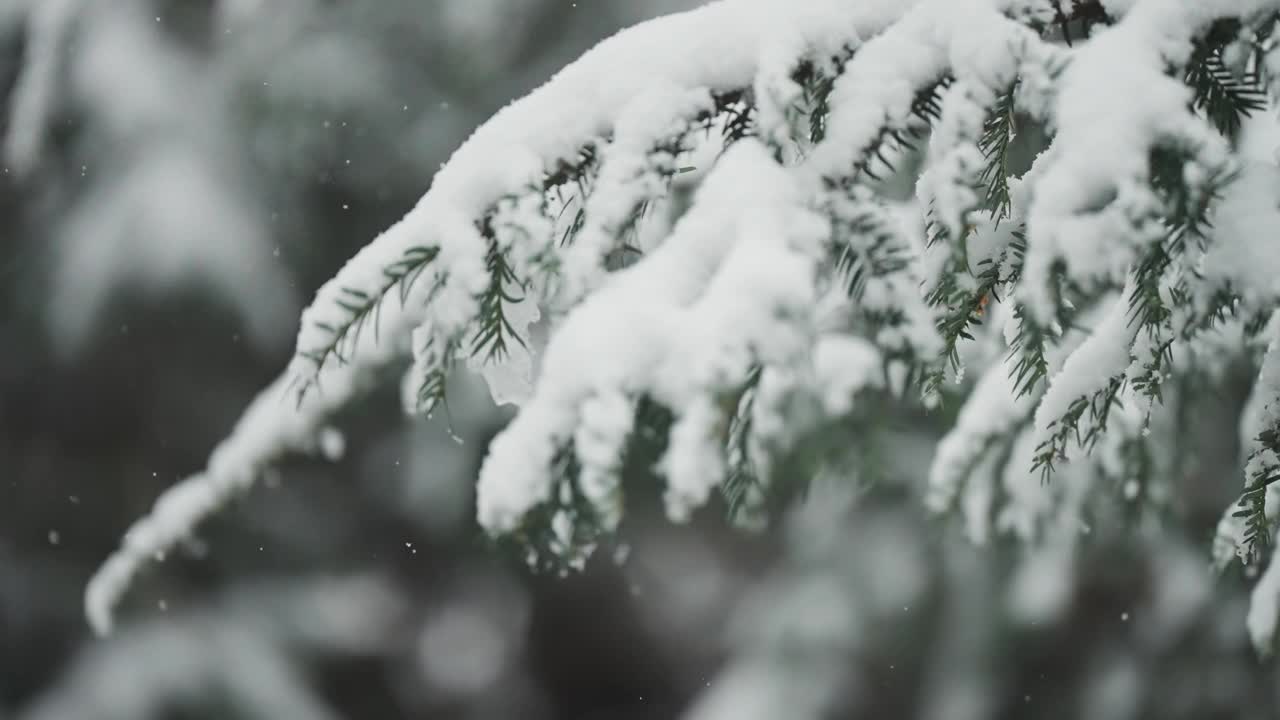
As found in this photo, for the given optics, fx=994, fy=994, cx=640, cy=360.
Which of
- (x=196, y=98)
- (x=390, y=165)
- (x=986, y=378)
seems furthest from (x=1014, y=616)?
(x=196, y=98)

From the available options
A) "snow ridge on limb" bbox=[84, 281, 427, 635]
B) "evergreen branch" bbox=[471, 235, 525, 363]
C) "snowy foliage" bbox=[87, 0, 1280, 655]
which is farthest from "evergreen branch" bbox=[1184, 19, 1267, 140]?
"snow ridge on limb" bbox=[84, 281, 427, 635]

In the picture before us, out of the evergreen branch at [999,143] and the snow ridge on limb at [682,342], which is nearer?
the snow ridge on limb at [682,342]

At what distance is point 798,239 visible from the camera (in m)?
0.73

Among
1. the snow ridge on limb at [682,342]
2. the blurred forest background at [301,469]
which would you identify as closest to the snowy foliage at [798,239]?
the snow ridge on limb at [682,342]

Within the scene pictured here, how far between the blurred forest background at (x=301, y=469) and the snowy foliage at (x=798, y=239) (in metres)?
2.95

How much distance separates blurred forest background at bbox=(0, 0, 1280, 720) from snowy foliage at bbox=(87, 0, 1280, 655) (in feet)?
9.66

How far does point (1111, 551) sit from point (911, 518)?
2.63ft

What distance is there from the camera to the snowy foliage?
2.22 feet

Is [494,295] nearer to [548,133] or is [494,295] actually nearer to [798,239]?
[548,133]

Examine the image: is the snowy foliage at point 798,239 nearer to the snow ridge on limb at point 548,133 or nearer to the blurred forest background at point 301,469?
the snow ridge on limb at point 548,133

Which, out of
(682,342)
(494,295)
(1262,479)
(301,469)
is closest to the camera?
(682,342)

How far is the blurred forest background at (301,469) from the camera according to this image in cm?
376

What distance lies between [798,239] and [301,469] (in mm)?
3914

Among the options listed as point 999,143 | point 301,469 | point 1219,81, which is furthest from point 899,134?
point 301,469
